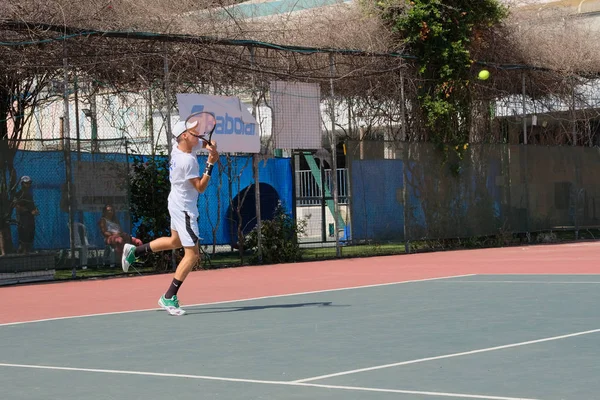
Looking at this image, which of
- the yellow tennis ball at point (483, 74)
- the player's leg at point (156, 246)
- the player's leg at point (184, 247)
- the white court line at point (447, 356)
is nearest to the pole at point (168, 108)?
the player's leg at point (156, 246)

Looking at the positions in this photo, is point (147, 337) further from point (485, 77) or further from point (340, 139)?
point (340, 139)

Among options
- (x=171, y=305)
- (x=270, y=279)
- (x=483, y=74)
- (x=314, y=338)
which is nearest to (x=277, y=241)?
(x=270, y=279)

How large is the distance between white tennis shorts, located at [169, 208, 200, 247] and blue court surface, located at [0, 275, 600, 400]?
74cm

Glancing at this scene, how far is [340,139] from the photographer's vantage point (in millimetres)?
26016

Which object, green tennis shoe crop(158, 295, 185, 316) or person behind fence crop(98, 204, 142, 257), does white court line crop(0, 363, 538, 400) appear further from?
person behind fence crop(98, 204, 142, 257)

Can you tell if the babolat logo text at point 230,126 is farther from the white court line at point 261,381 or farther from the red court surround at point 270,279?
the white court line at point 261,381

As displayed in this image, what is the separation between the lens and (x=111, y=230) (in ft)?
53.5

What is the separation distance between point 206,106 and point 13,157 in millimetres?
3509

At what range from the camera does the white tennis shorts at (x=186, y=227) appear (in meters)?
10.7

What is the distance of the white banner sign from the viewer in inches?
674

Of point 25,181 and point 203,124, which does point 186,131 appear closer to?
point 203,124

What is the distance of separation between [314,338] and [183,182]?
302 centimetres

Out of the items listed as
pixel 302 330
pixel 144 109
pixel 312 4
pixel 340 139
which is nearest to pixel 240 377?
pixel 302 330

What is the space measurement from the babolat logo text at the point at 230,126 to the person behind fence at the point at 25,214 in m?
3.15
